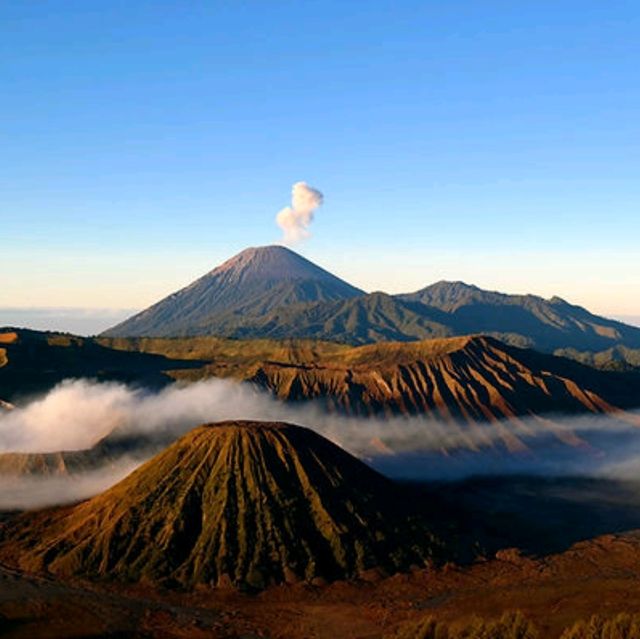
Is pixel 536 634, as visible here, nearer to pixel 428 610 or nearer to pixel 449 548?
pixel 428 610

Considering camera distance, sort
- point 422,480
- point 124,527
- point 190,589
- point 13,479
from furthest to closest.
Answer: point 422,480
point 13,479
point 124,527
point 190,589

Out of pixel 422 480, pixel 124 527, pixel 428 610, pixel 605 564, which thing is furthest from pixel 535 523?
pixel 124 527

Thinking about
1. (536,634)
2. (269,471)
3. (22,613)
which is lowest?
(22,613)

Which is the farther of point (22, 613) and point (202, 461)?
point (202, 461)

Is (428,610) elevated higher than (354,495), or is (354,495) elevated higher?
(354,495)

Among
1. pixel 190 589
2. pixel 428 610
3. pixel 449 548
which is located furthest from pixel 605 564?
pixel 190 589

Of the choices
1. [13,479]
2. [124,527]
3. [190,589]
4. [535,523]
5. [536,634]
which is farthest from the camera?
[13,479]
